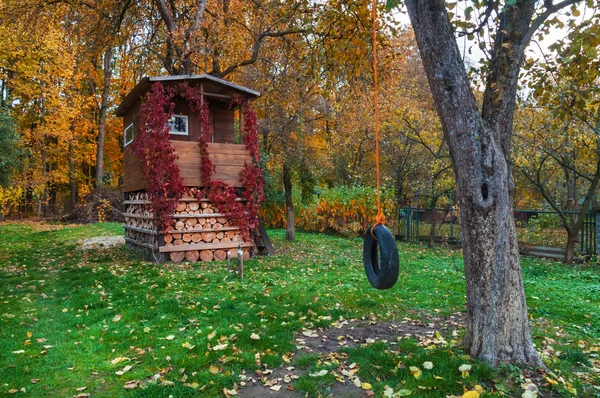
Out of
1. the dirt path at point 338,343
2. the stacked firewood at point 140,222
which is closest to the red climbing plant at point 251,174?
the stacked firewood at point 140,222

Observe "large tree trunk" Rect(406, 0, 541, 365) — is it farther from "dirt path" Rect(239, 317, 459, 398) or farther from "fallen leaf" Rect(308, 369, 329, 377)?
"fallen leaf" Rect(308, 369, 329, 377)

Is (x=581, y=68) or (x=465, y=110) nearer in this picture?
(x=465, y=110)

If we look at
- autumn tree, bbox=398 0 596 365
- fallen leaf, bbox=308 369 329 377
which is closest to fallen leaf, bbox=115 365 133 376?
fallen leaf, bbox=308 369 329 377

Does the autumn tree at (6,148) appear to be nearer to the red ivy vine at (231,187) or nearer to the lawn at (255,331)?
the lawn at (255,331)

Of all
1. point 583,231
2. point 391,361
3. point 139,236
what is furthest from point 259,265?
point 583,231

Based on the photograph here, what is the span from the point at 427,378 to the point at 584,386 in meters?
1.29

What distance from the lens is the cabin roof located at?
9.96 metres

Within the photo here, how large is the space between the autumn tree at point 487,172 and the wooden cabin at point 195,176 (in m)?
7.53

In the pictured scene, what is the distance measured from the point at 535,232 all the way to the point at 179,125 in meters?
11.5

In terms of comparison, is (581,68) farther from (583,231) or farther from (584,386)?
(583,231)

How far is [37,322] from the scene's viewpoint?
527cm

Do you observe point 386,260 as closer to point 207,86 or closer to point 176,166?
point 176,166

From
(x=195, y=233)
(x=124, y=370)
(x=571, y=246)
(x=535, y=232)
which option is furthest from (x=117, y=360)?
(x=535, y=232)

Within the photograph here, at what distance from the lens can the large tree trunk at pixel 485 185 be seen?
358 cm
